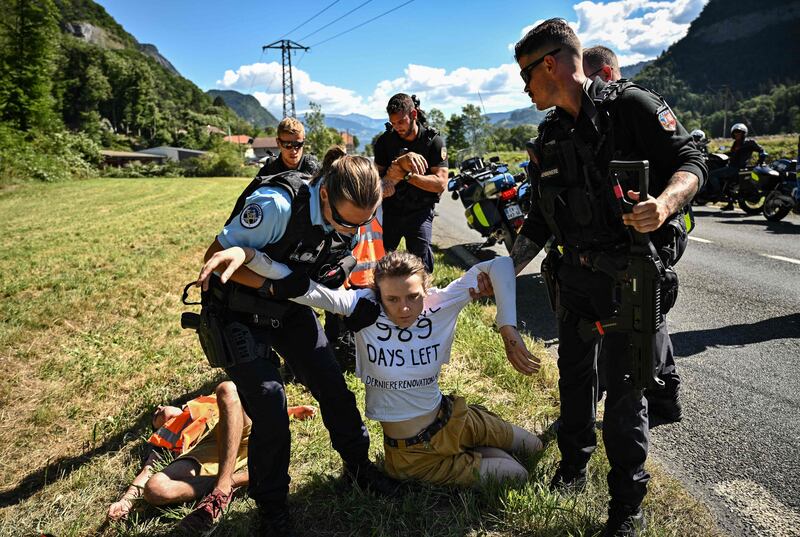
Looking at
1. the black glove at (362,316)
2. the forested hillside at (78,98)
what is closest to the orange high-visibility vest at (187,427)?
the black glove at (362,316)

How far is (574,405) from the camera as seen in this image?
8.32 ft

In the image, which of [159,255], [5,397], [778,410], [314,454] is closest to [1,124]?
[159,255]

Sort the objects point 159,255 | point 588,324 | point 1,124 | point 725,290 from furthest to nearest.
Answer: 1. point 1,124
2. point 159,255
3. point 725,290
4. point 588,324

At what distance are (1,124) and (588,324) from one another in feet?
123

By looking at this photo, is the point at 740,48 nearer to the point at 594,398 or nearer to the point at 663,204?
the point at 594,398

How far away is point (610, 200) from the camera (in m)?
2.00

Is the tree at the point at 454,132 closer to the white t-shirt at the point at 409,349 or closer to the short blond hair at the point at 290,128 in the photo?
the short blond hair at the point at 290,128

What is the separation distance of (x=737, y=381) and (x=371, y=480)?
2.82 metres

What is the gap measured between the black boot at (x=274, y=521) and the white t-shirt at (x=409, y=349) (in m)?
0.63

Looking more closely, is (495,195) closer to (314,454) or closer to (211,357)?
(314,454)

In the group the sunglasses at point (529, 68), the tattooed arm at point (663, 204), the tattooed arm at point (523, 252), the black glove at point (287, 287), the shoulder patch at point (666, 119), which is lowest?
the black glove at point (287, 287)

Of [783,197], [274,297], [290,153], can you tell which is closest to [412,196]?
[290,153]

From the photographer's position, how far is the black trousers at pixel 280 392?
2.33 metres

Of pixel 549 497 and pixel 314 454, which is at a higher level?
pixel 549 497
